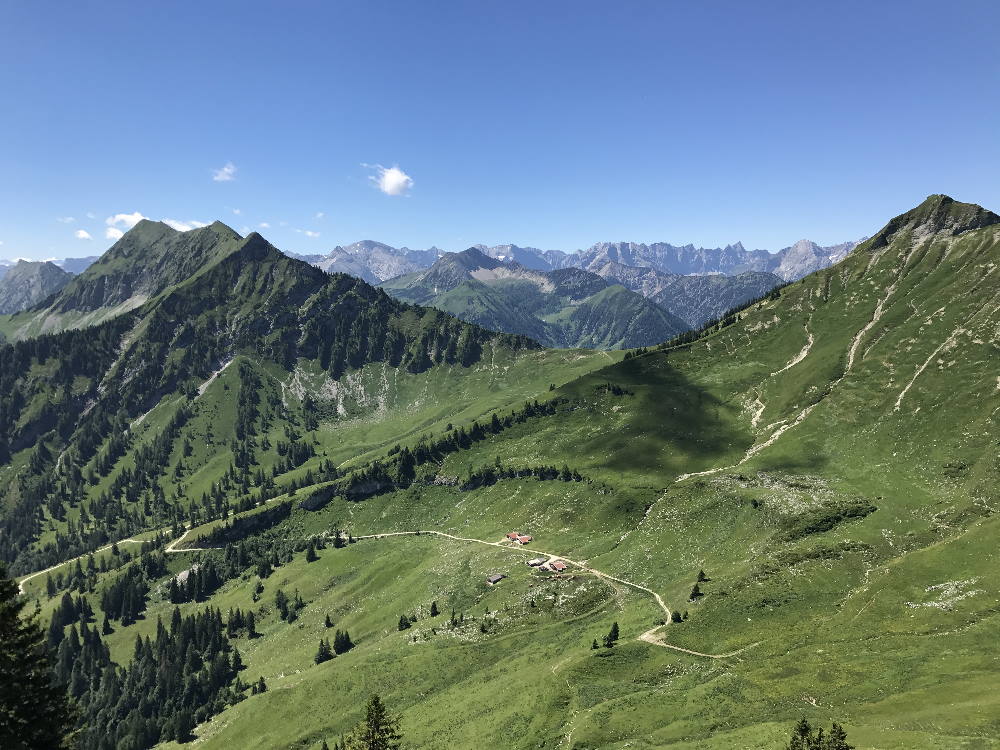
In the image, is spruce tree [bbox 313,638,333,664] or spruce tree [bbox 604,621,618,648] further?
spruce tree [bbox 313,638,333,664]

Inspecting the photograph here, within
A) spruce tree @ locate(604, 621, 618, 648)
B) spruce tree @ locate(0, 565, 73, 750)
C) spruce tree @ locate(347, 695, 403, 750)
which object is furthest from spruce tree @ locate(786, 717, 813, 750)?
spruce tree @ locate(0, 565, 73, 750)

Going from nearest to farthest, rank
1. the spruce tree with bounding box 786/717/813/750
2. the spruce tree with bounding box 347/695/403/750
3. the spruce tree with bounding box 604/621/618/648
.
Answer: the spruce tree with bounding box 347/695/403/750
the spruce tree with bounding box 786/717/813/750
the spruce tree with bounding box 604/621/618/648

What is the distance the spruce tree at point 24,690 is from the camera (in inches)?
1232

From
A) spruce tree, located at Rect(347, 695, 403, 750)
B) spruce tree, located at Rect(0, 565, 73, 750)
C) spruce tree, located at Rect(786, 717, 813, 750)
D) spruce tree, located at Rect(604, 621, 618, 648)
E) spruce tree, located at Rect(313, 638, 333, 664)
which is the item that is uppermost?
spruce tree, located at Rect(0, 565, 73, 750)

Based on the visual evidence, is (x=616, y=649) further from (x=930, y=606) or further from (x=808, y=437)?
(x=808, y=437)

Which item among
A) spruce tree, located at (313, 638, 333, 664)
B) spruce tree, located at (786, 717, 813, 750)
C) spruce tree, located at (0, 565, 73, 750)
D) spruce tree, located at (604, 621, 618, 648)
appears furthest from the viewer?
spruce tree, located at (313, 638, 333, 664)

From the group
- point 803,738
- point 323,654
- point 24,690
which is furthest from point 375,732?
point 323,654

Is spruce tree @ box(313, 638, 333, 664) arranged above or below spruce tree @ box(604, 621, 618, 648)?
below

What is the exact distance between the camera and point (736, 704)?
269 ft

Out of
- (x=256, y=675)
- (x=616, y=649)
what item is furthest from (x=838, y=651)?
(x=256, y=675)

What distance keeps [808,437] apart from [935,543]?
260 ft

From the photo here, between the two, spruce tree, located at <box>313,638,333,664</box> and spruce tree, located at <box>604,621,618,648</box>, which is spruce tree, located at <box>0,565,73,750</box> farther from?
spruce tree, located at <box>313,638,333,664</box>

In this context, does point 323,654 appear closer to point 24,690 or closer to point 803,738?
point 803,738

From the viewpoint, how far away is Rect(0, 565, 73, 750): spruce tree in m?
31.3
